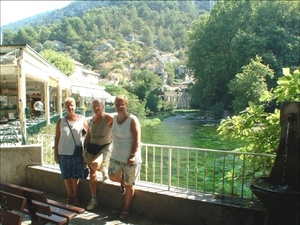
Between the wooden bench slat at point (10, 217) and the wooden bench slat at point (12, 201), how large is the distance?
59mm

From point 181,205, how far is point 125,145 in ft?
3.57

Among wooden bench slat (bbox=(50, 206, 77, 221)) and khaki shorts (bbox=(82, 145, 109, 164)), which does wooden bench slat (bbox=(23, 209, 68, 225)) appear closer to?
wooden bench slat (bbox=(50, 206, 77, 221))

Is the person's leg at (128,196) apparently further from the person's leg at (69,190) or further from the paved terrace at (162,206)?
the person's leg at (69,190)

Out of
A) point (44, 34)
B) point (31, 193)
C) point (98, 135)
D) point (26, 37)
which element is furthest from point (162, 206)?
point (44, 34)

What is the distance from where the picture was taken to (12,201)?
292cm

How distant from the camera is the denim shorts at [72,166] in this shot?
452 cm

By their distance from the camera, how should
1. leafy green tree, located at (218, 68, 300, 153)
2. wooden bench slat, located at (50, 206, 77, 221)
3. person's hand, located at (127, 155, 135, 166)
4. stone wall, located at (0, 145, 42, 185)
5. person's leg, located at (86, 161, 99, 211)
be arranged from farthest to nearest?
stone wall, located at (0, 145, 42, 185) → person's leg, located at (86, 161, 99, 211) → person's hand, located at (127, 155, 135, 166) → leafy green tree, located at (218, 68, 300, 153) → wooden bench slat, located at (50, 206, 77, 221)

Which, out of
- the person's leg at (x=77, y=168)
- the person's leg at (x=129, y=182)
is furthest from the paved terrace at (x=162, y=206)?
the person's leg at (x=77, y=168)

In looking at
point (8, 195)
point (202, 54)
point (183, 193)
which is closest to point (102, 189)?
point (183, 193)

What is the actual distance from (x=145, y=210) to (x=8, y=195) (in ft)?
6.41

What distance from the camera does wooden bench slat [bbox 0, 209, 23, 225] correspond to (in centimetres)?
291

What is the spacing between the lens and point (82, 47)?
119188 mm

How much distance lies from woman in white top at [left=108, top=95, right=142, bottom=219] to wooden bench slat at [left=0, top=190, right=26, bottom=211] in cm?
140

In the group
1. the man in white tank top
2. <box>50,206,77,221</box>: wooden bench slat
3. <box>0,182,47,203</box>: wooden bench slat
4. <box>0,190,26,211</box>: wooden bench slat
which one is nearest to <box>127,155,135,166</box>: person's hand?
the man in white tank top
